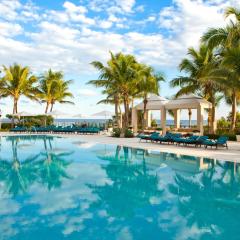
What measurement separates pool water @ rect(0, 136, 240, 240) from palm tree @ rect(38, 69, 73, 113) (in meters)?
24.6

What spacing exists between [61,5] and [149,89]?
10621mm

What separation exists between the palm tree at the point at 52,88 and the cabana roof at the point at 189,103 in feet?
56.3

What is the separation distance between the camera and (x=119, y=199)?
797 cm

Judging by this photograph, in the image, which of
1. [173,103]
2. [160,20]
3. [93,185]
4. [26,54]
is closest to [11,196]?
[93,185]

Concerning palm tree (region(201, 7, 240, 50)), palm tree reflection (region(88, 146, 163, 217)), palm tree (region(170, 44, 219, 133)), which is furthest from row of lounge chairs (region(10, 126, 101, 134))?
palm tree reflection (region(88, 146, 163, 217))

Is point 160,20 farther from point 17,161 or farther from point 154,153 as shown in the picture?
point 17,161

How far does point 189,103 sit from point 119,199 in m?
17.1

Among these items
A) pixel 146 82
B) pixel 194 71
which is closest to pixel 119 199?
pixel 146 82

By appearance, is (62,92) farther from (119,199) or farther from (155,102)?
(119,199)

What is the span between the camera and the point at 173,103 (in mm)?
25000

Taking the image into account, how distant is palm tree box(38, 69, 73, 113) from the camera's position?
37750mm

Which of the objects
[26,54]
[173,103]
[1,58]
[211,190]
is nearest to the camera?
[211,190]

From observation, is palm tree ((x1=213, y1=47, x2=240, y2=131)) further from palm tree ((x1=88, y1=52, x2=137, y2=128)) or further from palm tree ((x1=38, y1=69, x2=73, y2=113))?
palm tree ((x1=38, y1=69, x2=73, y2=113))

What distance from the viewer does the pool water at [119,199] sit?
5.76m
